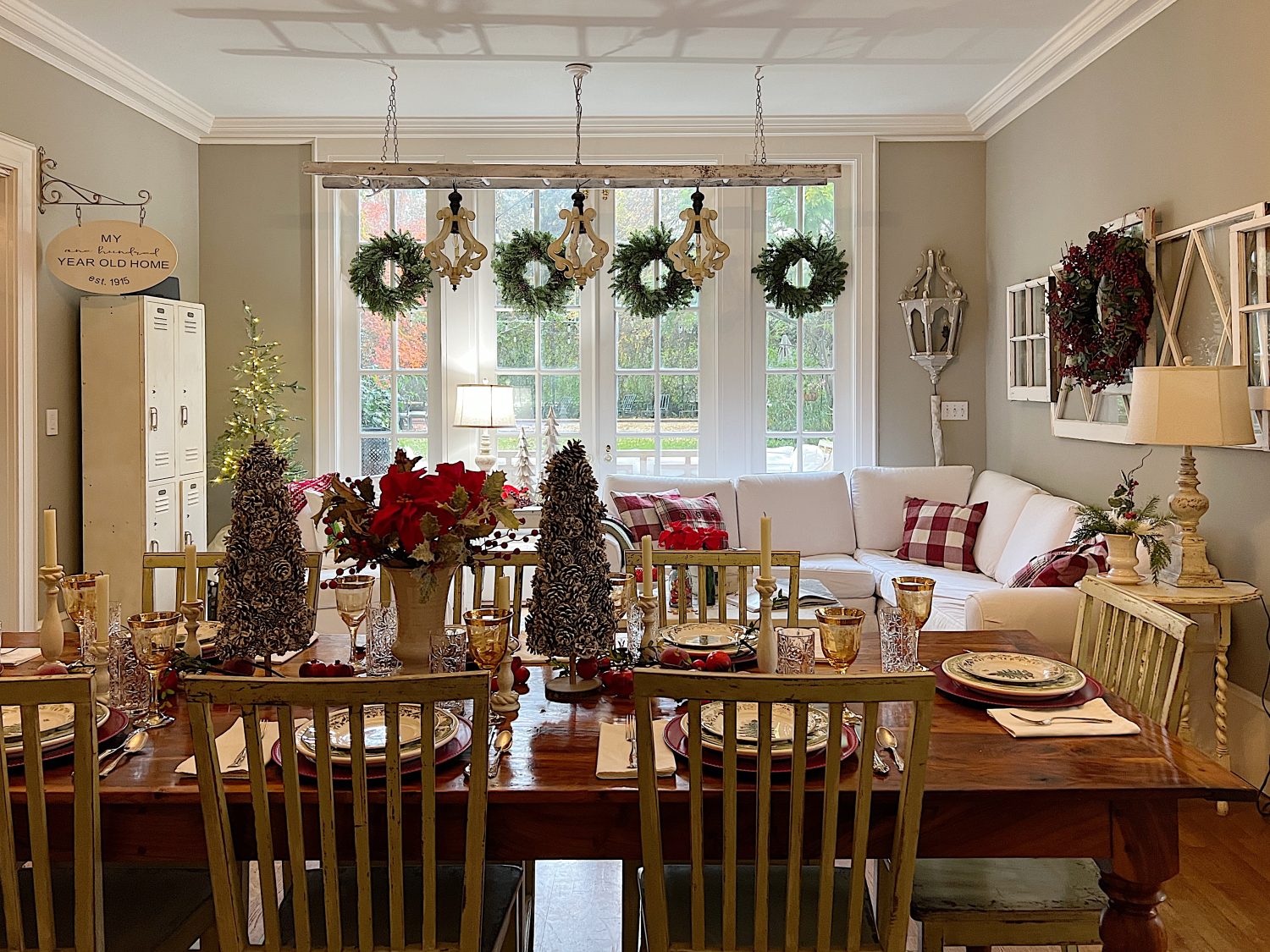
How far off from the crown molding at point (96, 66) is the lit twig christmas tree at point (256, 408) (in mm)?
1004

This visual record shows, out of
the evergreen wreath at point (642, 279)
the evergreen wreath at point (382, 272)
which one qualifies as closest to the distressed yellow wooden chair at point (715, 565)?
the evergreen wreath at point (642, 279)

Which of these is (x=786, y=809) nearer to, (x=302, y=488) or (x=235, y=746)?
(x=235, y=746)

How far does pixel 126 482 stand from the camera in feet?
15.2

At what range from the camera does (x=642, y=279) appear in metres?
5.71

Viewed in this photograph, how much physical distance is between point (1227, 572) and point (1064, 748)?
218cm

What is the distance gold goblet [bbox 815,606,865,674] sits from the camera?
6.07ft

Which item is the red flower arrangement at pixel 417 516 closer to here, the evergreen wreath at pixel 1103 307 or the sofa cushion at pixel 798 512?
the evergreen wreath at pixel 1103 307

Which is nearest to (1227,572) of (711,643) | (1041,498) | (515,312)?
(1041,498)

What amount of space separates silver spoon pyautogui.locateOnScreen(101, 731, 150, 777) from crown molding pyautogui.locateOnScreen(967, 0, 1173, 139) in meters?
4.00

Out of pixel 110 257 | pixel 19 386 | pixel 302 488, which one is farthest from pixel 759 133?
pixel 19 386

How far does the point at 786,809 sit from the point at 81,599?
4.68ft

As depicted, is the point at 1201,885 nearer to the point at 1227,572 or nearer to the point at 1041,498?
the point at 1227,572

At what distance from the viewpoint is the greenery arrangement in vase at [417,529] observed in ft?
6.24

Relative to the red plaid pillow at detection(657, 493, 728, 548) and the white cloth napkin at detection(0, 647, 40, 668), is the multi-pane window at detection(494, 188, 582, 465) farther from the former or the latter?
the white cloth napkin at detection(0, 647, 40, 668)
